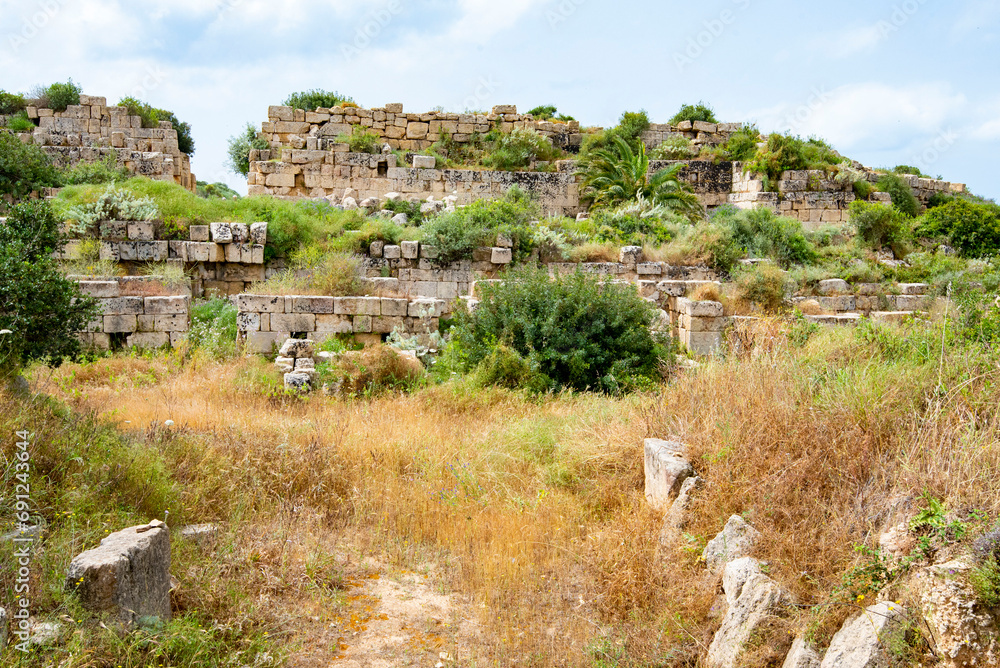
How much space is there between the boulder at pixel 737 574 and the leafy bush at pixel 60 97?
22.0 metres

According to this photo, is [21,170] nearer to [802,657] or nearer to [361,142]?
[361,142]

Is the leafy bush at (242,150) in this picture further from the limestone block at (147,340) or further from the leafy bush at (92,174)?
the limestone block at (147,340)

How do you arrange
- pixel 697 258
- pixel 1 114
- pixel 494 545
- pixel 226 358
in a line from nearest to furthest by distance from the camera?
pixel 494 545 → pixel 226 358 → pixel 697 258 → pixel 1 114

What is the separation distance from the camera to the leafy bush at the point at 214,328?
9.83 m

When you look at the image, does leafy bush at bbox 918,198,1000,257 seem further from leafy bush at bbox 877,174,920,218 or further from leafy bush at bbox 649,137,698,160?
leafy bush at bbox 649,137,698,160

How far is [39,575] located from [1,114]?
20557 mm

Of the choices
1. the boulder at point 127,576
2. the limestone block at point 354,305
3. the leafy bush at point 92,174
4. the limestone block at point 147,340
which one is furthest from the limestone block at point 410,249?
the boulder at point 127,576

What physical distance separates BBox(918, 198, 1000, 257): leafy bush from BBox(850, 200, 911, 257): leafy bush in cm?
149

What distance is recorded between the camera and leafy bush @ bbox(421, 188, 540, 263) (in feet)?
42.8

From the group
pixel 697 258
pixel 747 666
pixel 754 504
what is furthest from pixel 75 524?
pixel 697 258

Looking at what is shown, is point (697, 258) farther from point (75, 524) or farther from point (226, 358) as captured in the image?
point (75, 524)

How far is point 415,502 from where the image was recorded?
521cm

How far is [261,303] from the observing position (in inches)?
399

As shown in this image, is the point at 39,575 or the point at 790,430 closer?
the point at 39,575
